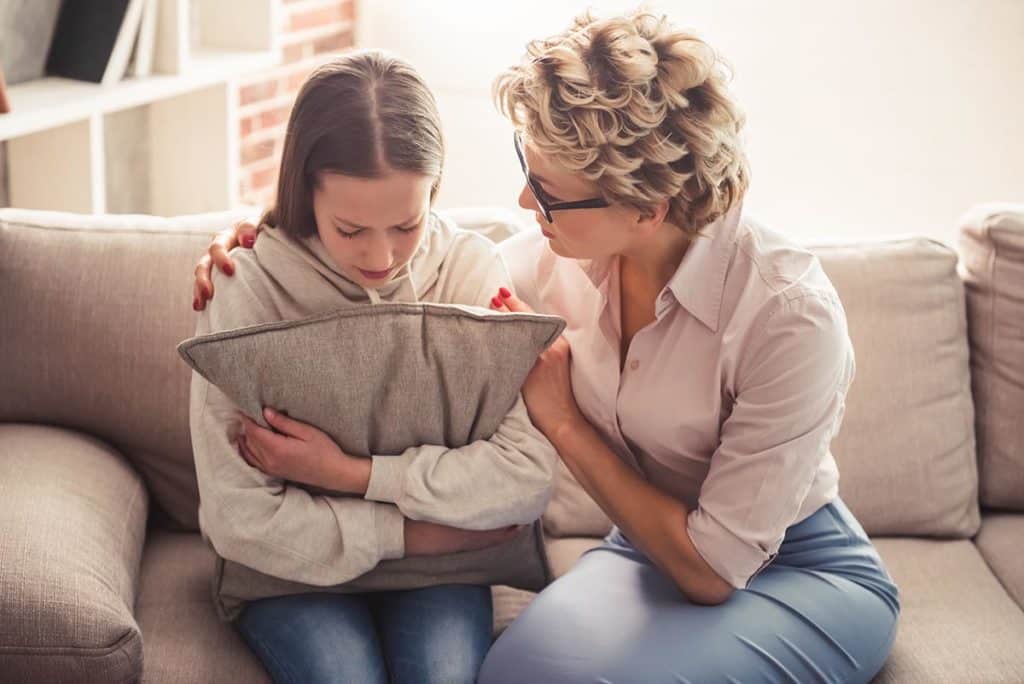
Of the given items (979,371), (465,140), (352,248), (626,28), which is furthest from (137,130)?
(979,371)

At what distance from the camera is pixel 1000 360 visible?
7.60 feet

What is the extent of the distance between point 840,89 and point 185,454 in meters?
2.15

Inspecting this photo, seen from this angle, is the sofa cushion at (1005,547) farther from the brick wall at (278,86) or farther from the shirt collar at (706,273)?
the brick wall at (278,86)

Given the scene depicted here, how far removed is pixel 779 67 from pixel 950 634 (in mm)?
1878

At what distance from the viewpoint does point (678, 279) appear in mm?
1688

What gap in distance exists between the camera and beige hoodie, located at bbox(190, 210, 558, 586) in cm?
167

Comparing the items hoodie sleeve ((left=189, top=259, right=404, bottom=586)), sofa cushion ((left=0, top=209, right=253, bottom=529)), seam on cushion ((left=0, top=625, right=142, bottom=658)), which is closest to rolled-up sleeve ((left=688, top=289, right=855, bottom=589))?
hoodie sleeve ((left=189, top=259, right=404, bottom=586))

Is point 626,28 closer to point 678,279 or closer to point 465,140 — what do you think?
point 678,279

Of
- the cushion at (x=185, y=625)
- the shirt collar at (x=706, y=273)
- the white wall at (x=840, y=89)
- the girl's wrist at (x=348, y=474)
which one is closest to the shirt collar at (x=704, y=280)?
the shirt collar at (x=706, y=273)

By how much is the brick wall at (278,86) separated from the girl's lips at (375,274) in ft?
5.57

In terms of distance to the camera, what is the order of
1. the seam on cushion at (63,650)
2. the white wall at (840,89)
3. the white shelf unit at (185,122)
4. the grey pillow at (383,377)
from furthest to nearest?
the white wall at (840,89)
the white shelf unit at (185,122)
the grey pillow at (383,377)
the seam on cushion at (63,650)

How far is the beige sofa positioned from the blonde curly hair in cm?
66

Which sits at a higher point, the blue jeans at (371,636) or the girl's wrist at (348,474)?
the girl's wrist at (348,474)

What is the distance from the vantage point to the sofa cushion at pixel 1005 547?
6.95 feet
